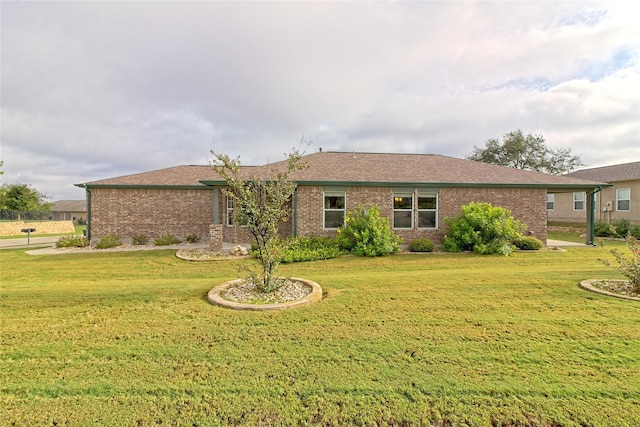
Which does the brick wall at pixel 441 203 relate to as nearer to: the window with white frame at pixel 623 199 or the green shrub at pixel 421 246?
the green shrub at pixel 421 246

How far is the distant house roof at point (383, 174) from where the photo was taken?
11.7 meters

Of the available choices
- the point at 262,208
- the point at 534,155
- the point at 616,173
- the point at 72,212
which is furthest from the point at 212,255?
the point at 72,212

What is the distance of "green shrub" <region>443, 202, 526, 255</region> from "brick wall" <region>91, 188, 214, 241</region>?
11808 mm

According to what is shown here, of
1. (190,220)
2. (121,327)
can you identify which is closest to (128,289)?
(121,327)

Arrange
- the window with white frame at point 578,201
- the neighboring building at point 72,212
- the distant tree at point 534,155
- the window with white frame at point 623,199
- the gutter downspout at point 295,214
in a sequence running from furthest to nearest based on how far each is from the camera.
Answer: the neighboring building at point 72,212 < the distant tree at point 534,155 < the window with white frame at point 578,201 < the window with white frame at point 623,199 < the gutter downspout at point 295,214

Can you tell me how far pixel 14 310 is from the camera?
4.62 meters

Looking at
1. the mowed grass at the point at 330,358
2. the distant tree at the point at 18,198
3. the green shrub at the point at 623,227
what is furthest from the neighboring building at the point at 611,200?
the distant tree at the point at 18,198

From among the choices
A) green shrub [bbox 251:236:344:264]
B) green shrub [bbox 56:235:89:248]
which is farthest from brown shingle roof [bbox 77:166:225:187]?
green shrub [bbox 251:236:344:264]

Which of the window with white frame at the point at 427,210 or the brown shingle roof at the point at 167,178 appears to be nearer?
the window with white frame at the point at 427,210

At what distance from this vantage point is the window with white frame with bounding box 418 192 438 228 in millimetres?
12125

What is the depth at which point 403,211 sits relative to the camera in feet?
39.7

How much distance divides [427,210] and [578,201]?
17094 mm

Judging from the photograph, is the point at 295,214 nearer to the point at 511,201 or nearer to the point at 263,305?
the point at 263,305

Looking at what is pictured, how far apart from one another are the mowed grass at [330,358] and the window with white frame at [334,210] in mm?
6010
